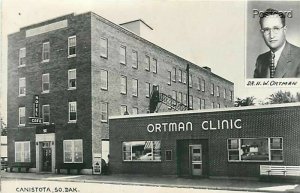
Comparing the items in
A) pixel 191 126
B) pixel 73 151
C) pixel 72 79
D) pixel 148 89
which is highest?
pixel 72 79

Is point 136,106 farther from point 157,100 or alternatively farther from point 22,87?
point 22,87

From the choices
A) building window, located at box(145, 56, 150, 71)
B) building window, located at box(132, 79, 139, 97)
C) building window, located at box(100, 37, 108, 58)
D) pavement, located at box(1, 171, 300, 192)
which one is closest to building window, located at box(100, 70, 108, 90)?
building window, located at box(100, 37, 108, 58)

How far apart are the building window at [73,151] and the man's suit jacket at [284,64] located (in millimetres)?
14016

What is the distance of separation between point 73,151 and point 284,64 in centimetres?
1548

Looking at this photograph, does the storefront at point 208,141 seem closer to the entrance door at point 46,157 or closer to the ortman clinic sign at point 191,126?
the ortman clinic sign at point 191,126

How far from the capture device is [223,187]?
18.9m

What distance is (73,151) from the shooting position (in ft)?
95.5

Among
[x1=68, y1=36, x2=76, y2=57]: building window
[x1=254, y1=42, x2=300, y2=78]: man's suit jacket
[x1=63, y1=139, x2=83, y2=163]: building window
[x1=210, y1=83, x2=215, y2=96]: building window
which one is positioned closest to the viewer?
[x1=254, y1=42, x2=300, y2=78]: man's suit jacket

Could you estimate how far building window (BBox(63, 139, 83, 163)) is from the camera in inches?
1132

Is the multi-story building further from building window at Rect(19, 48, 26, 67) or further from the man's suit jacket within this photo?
the man's suit jacket

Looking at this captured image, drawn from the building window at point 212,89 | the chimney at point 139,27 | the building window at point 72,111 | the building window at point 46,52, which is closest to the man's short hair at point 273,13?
the building window at point 72,111

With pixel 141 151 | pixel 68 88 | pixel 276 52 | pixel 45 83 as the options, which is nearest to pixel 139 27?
pixel 68 88

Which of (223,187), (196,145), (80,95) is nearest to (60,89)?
(80,95)

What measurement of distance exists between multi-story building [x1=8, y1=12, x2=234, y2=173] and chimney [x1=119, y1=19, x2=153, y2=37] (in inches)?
32.0
